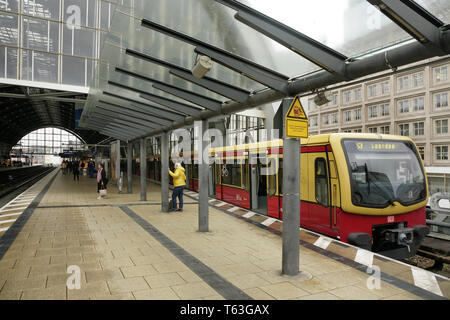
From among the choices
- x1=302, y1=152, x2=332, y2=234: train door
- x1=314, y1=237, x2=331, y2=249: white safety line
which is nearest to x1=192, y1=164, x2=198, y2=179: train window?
x1=302, y1=152, x2=332, y2=234: train door

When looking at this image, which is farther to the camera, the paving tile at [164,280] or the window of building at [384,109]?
the window of building at [384,109]

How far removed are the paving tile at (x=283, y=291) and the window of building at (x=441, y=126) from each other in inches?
1745

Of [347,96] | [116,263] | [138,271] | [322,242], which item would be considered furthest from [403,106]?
[138,271]

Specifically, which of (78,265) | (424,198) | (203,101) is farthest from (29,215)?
(424,198)

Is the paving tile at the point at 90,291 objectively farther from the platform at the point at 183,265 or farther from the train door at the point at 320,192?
the train door at the point at 320,192

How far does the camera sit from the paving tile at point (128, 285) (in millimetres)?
4383

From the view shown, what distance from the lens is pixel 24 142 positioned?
9619 centimetres

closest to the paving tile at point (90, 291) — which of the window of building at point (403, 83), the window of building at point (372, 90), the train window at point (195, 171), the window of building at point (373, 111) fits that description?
the train window at point (195, 171)

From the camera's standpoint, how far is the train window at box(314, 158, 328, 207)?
24.1ft

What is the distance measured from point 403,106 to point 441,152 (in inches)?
300

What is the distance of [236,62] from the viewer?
5.05m

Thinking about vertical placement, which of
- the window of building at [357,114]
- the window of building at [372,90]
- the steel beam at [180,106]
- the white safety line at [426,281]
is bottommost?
the white safety line at [426,281]

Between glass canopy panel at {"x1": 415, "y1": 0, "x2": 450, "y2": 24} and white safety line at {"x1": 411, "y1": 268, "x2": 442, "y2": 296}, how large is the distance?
10.6 ft

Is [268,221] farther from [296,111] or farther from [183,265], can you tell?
[296,111]
